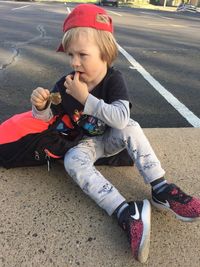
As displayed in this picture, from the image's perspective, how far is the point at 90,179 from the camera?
2271 mm

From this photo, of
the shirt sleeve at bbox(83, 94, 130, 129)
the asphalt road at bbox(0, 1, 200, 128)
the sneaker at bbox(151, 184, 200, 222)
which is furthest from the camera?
the asphalt road at bbox(0, 1, 200, 128)

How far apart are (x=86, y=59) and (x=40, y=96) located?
36cm

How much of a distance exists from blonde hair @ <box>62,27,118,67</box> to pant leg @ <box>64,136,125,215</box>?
0.60m

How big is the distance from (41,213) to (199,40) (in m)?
9.64

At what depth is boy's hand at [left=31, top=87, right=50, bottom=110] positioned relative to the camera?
7.70 feet

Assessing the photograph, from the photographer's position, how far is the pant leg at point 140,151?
2352mm

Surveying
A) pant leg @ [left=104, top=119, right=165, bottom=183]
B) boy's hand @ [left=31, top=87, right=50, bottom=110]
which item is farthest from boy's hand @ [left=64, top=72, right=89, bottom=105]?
pant leg @ [left=104, top=119, right=165, bottom=183]

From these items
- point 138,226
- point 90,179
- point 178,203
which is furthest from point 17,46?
point 138,226

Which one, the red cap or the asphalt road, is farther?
the asphalt road

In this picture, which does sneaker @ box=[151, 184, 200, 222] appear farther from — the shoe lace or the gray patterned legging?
the gray patterned legging

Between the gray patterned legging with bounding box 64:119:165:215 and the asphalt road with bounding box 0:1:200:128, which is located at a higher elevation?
the gray patterned legging with bounding box 64:119:165:215

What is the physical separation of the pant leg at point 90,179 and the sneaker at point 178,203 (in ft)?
0.78

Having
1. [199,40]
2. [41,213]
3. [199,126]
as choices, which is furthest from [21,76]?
[199,40]

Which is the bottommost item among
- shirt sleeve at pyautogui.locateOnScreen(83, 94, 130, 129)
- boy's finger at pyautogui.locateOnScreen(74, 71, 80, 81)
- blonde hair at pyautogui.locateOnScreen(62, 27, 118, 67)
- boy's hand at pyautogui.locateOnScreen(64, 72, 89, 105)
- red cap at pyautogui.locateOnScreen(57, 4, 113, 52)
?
shirt sleeve at pyautogui.locateOnScreen(83, 94, 130, 129)
